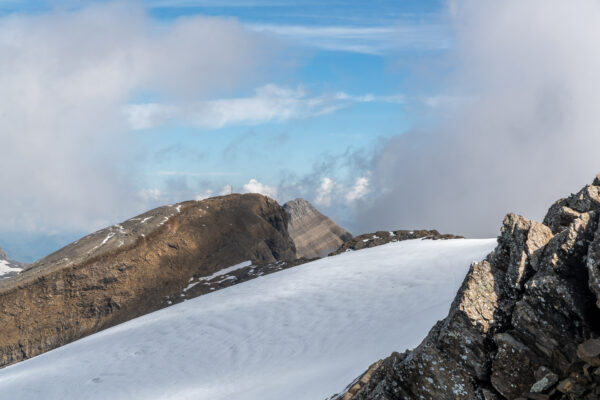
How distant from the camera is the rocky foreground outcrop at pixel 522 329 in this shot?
7.52 meters

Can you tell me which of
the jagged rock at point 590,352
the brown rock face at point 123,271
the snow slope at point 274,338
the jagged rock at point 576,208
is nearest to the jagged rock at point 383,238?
the snow slope at point 274,338

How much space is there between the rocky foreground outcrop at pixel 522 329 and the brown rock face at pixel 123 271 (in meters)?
42.9

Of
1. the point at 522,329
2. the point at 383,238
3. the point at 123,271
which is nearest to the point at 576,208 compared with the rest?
the point at 522,329

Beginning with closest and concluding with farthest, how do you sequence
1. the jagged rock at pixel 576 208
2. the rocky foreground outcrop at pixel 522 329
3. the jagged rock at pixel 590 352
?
the jagged rock at pixel 590 352 → the rocky foreground outcrop at pixel 522 329 → the jagged rock at pixel 576 208

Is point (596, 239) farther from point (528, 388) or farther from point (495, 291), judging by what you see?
point (528, 388)

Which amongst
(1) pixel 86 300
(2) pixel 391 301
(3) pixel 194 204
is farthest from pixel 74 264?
(2) pixel 391 301

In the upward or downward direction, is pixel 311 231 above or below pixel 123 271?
above

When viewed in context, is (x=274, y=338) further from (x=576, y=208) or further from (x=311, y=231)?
(x=311, y=231)

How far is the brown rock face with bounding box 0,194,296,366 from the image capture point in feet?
163

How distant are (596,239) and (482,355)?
9.72 ft

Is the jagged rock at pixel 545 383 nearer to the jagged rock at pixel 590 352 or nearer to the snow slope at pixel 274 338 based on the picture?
the jagged rock at pixel 590 352

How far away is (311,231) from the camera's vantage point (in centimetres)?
10650

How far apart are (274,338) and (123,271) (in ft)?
122

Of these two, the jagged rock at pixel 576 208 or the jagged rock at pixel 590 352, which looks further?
the jagged rock at pixel 576 208
